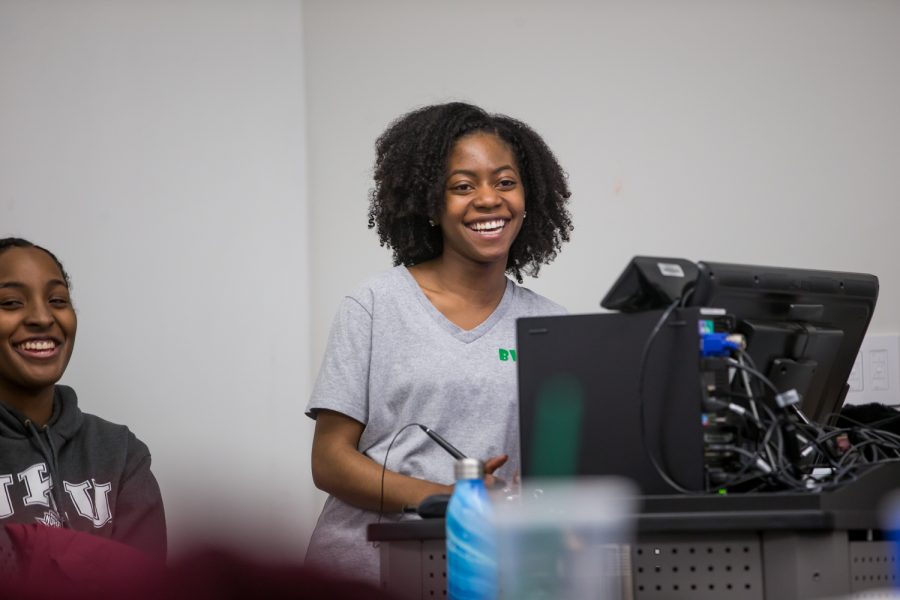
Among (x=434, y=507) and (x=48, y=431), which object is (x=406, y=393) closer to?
(x=434, y=507)

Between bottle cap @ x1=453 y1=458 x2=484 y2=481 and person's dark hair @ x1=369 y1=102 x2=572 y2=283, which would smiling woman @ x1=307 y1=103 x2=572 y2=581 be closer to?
person's dark hair @ x1=369 y1=102 x2=572 y2=283

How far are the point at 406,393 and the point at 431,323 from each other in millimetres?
166

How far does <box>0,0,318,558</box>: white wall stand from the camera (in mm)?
2951

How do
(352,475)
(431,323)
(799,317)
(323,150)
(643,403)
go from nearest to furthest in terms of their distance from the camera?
(643,403)
(799,317)
(352,475)
(431,323)
(323,150)

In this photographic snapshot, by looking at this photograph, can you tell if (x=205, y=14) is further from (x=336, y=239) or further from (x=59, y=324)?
(x=59, y=324)

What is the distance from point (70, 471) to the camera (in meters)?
2.46

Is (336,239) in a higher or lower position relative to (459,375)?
higher

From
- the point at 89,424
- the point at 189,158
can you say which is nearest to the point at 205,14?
the point at 189,158

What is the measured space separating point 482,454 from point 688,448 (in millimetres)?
735

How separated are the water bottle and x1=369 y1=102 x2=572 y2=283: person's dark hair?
1.31 meters

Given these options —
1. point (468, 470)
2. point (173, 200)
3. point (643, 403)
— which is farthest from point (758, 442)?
point (173, 200)

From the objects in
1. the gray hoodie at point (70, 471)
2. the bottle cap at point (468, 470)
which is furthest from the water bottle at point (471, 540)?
the gray hoodie at point (70, 471)

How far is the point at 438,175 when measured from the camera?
243 cm

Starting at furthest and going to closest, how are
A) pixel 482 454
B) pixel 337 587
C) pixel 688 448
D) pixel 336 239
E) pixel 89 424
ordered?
1. pixel 336 239
2. pixel 89 424
3. pixel 482 454
4. pixel 688 448
5. pixel 337 587
